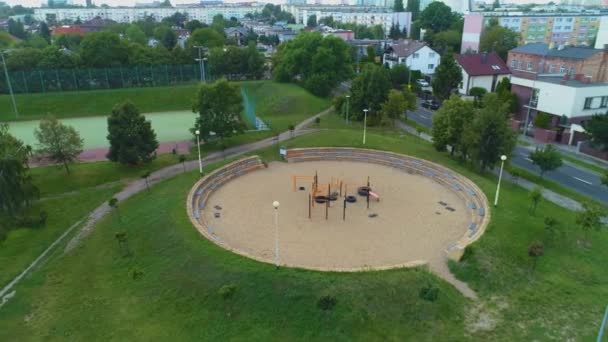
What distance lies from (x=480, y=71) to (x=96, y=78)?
2046 inches

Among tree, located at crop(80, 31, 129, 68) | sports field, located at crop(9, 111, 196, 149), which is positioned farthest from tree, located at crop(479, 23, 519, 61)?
tree, located at crop(80, 31, 129, 68)

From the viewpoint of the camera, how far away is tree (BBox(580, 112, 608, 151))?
3244cm

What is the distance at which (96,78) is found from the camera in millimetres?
56938

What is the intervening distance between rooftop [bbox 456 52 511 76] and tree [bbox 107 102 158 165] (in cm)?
4277

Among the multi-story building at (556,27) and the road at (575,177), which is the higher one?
the multi-story building at (556,27)

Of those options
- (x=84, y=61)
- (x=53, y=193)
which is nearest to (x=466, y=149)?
(x=53, y=193)

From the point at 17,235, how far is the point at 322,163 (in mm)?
19538

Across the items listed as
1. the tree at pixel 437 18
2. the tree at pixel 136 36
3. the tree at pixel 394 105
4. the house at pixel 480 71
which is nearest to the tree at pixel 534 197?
the tree at pixel 394 105

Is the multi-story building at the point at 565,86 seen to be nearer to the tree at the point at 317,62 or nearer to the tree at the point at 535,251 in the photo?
the tree at the point at 317,62

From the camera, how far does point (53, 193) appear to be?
26.5 meters

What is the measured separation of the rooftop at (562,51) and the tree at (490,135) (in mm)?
26091

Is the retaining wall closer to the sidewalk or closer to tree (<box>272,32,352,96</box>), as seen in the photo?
the sidewalk

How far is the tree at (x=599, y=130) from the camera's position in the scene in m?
32.4

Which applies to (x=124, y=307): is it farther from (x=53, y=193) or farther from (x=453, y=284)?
(x=53, y=193)
